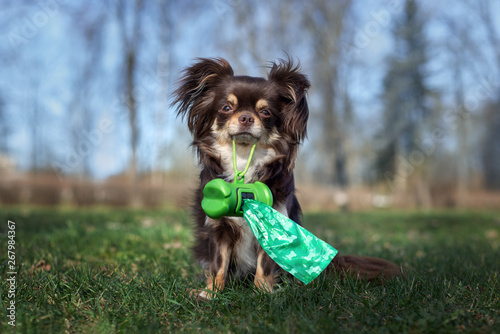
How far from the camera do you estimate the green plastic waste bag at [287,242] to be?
7.37 feet

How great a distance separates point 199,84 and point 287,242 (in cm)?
143

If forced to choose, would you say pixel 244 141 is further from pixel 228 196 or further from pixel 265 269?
pixel 265 269

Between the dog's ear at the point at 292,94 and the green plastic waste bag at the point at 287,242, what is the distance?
0.73 meters

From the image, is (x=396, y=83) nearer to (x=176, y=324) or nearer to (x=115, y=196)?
(x=115, y=196)

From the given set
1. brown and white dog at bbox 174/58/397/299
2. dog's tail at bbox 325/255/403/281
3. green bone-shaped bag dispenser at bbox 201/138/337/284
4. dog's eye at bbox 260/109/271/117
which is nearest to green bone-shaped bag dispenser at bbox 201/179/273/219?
green bone-shaped bag dispenser at bbox 201/138/337/284

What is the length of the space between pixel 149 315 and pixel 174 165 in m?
29.1

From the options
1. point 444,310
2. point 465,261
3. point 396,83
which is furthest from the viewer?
point 396,83

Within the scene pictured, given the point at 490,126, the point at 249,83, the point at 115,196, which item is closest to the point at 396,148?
the point at 490,126

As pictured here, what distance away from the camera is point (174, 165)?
30.7 m

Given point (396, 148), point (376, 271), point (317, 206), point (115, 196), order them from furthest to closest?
point (396, 148), point (317, 206), point (115, 196), point (376, 271)

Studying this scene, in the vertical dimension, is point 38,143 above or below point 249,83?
below

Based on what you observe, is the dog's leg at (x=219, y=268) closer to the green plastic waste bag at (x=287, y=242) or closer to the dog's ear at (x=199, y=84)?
the green plastic waste bag at (x=287, y=242)

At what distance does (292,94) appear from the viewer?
286 cm

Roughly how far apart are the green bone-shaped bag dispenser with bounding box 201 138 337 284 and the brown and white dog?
299 millimetres
